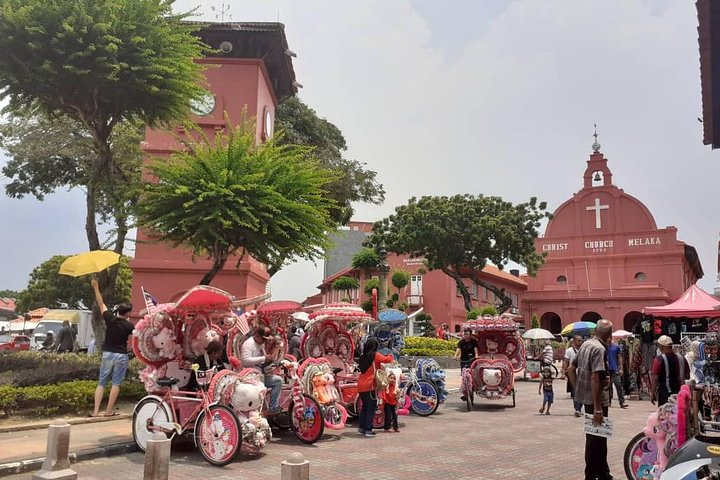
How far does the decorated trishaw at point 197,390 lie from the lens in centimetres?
791

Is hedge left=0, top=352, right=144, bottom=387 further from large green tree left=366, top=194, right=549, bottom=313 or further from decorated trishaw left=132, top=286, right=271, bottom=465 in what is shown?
large green tree left=366, top=194, right=549, bottom=313

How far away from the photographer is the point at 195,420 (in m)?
8.40

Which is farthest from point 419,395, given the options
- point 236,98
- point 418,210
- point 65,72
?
point 418,210

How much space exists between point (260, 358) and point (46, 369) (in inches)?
196

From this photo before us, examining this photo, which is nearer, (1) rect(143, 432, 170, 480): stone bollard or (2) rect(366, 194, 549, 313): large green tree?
(1) rect(143, 432, 170, 480): stone bollard

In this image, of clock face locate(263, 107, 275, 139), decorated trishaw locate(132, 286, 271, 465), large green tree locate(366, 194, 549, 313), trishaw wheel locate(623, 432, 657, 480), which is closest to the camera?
trishaw wheel locate(623, 432, 657, 480)

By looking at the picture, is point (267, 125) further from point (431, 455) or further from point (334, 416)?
point (431, 455)

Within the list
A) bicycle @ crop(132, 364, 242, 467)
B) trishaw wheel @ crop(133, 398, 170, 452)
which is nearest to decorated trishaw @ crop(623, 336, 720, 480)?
bicycle @ crop(132, 364, 242, 467)

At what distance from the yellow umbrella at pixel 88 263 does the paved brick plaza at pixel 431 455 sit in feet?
11.7

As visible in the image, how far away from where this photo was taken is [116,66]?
42.3ft

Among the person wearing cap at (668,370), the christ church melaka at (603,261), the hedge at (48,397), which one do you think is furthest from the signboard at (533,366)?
the christ church melaka at (603,261)

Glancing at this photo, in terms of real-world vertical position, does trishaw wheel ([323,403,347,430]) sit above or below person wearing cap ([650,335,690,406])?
below

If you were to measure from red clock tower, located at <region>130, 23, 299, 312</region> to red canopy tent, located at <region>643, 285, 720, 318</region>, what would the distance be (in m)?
13.6

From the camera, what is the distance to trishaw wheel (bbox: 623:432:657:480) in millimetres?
6609
